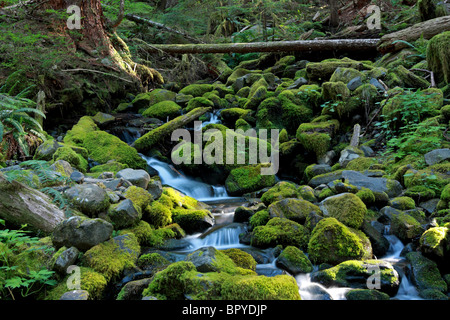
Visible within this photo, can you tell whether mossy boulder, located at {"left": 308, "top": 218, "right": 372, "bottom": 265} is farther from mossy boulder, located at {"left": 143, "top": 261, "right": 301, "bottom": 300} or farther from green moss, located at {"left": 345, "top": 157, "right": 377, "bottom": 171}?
green moss, located at {"left": 345, "top": 157, "right": 377, "bottom": 171}

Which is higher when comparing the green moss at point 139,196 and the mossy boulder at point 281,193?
the green moss at point 139,196

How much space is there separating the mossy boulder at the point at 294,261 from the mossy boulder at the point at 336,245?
18 cm

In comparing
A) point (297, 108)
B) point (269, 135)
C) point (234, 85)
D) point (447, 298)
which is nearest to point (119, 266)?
point (447, 298)

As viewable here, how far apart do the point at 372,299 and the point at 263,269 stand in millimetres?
1249

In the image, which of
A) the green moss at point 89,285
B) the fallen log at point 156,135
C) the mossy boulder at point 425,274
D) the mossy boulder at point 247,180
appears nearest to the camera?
the green moss at point 89,285

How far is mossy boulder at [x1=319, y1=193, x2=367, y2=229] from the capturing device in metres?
4.46

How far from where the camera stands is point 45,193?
428 centimetres

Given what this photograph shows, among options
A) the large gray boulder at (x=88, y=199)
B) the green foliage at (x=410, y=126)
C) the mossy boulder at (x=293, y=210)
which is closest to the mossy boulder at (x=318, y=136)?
the green foliage at (x=410, y=126)

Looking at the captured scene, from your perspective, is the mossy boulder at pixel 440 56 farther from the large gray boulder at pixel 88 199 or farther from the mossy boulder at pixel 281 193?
the large gray boulder at pixel 88 199

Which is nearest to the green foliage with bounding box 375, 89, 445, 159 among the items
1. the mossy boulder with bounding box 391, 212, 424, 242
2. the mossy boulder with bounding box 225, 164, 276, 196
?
the mossy boulder with bounding box 391, 212, 424, 242

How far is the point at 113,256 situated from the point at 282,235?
222 centimetres

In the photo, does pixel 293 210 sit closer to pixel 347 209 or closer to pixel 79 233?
pixel 347 209

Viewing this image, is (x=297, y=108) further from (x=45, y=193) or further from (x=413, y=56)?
(x=45, y=193)

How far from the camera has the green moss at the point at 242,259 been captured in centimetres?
385
